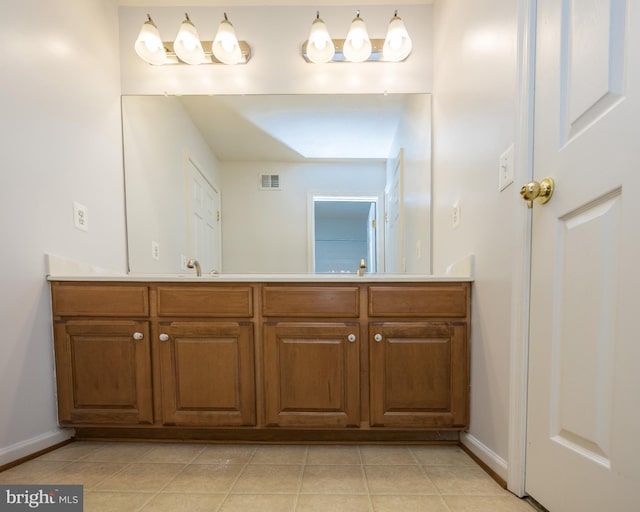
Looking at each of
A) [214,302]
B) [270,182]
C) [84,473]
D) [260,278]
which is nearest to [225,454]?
[84,473]

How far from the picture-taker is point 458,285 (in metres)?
1.33

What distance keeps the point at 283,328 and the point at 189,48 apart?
163 cm

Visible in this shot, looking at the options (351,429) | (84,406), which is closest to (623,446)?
(351,429)

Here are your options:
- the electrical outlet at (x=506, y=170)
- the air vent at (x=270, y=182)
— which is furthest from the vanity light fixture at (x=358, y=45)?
the electrical outlet at (x=506, y=170)

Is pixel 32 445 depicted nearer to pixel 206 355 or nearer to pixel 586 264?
pixel 206 355

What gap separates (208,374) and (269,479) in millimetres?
474

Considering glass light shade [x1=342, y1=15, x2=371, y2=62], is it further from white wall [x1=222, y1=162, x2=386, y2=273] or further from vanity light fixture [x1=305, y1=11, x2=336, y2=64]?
white wall [x1=222, y1=162, x2=386, y2=273]

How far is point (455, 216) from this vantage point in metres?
1.50

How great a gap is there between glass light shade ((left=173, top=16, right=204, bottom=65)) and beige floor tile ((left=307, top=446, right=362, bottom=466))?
6.94ft

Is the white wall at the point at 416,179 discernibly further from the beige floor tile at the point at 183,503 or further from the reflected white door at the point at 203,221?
the beige floor tile at the point at 183,503

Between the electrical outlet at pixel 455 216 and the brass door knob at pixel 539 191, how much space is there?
Answer: 0.52 meters

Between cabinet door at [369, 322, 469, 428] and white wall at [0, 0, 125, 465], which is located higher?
white wall at [0, 0, 125, 465]

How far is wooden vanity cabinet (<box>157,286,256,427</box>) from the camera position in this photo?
1342 mm

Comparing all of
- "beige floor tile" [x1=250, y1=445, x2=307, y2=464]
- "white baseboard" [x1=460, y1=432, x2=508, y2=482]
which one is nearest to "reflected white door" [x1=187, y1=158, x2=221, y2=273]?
"beige floor tile" [x1=250, y1=445, x2=307, y2=464]
